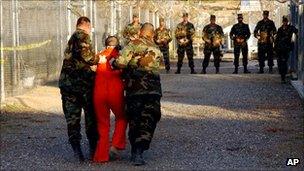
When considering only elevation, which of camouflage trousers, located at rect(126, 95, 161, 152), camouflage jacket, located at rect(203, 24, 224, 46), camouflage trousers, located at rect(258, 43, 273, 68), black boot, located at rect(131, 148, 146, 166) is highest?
camouflage jacket, located at rect(203, 24, 224, 46)

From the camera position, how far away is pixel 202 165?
30.2ft

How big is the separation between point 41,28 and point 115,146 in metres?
11.7

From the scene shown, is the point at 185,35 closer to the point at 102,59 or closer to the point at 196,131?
the point at 196,131

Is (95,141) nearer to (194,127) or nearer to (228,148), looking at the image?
(228,148)

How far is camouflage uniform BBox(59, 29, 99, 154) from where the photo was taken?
31.8ft

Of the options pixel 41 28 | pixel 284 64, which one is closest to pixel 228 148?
pixel 284 64

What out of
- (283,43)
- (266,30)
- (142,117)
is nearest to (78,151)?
(142,117)

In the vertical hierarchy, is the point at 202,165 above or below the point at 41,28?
below

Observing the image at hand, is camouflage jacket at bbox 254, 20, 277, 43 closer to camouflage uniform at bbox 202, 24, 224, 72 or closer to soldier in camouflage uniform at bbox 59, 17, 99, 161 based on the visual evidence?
camouflage uniform at bbox 202, 24, 224, 72

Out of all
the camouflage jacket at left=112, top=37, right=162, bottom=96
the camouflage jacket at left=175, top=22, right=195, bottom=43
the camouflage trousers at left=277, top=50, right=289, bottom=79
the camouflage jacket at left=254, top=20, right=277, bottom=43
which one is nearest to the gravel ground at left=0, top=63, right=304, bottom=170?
the camouflage trousers at left=277, top=50, right=289, bottom=79

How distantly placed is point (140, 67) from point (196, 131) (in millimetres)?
2856

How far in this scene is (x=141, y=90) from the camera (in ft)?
31.1

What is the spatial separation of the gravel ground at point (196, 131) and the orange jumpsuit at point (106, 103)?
0.71ft

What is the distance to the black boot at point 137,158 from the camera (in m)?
9.28
